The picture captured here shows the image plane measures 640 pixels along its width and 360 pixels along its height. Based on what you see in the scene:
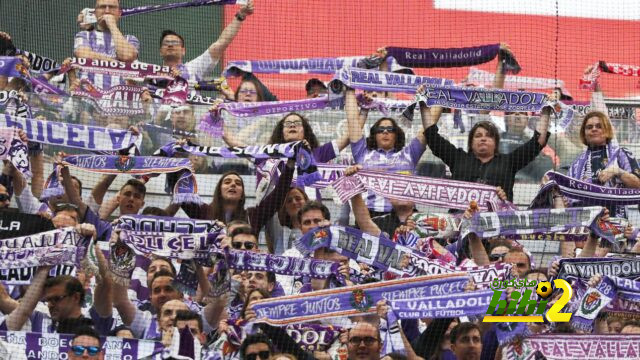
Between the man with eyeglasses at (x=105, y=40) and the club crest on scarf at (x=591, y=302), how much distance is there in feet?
15.0

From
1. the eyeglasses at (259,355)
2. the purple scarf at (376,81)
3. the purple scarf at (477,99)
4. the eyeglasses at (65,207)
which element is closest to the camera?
the eyeglasses at (259,355)

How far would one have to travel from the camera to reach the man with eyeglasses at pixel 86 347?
25.5ft

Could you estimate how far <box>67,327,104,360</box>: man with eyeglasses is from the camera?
25.5ft

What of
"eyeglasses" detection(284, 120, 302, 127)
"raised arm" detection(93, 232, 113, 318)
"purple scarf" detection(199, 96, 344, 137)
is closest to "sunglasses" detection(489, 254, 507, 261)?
"eyeglasses" detection(284, 120, 302, 127)

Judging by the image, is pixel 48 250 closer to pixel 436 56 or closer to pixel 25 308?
pixel 25 308

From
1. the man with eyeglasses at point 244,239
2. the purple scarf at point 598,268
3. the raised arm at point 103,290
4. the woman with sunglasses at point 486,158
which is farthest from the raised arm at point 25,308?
the purple scarf at point 598,268

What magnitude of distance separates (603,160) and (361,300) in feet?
7.77

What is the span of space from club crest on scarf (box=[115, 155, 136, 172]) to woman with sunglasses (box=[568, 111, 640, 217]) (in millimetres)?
2935

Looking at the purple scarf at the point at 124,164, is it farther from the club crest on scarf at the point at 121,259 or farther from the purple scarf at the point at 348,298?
the purple scarf at the point at 348,298

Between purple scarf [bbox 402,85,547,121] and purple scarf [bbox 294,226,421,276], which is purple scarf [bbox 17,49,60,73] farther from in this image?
purple scarf [bbox 294,226,421,276]

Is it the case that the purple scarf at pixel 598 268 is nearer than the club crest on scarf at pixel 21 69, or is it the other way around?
the purple scarf at pixel 598 268

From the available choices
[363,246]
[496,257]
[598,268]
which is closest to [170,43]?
[363,246]

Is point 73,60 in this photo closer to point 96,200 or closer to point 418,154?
point 96,200

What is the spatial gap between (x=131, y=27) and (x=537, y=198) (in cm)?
493
